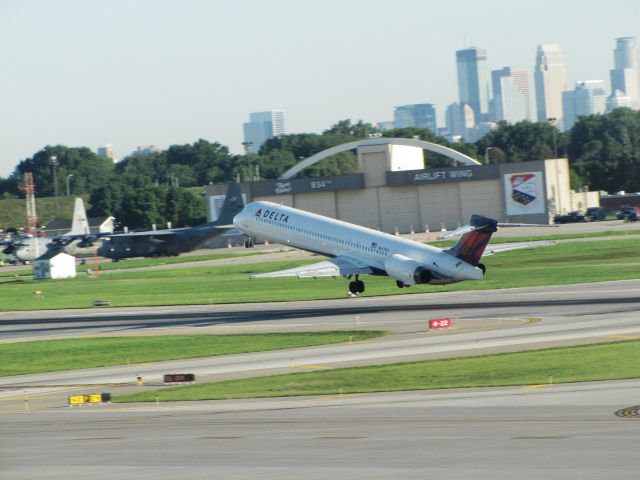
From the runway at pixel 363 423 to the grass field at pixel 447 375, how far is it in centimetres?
148

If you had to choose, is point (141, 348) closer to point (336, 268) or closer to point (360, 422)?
point (336, 268)

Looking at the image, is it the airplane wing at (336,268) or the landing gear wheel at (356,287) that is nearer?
the airplane wing at (336,268)

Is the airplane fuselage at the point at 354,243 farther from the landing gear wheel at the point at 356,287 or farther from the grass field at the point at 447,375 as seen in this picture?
the grass field at the point at 447,375

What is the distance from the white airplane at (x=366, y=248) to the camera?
198ft

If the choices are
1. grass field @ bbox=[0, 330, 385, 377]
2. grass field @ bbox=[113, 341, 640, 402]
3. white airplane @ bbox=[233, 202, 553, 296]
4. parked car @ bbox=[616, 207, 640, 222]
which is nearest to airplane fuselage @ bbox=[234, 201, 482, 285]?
white airplane @ bbox=[233, 202, 553, 296]

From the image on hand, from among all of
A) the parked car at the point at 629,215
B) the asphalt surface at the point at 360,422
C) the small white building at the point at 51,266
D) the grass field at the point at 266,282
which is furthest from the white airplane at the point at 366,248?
the parked car at the point at 629,215

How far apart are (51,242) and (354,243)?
6825 centimetres

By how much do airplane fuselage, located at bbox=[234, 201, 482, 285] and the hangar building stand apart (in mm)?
70715

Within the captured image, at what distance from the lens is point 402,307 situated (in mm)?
64312

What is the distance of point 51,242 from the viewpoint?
129375mm

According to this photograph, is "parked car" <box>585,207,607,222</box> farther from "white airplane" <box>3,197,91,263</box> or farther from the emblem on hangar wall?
"white airplane" <box>3,197,91,263</box>

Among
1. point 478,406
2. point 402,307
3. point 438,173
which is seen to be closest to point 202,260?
point 438,173

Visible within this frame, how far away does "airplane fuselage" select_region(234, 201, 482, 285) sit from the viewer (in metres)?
62.1

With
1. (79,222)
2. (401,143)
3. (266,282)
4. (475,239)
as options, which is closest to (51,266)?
(79,222)
